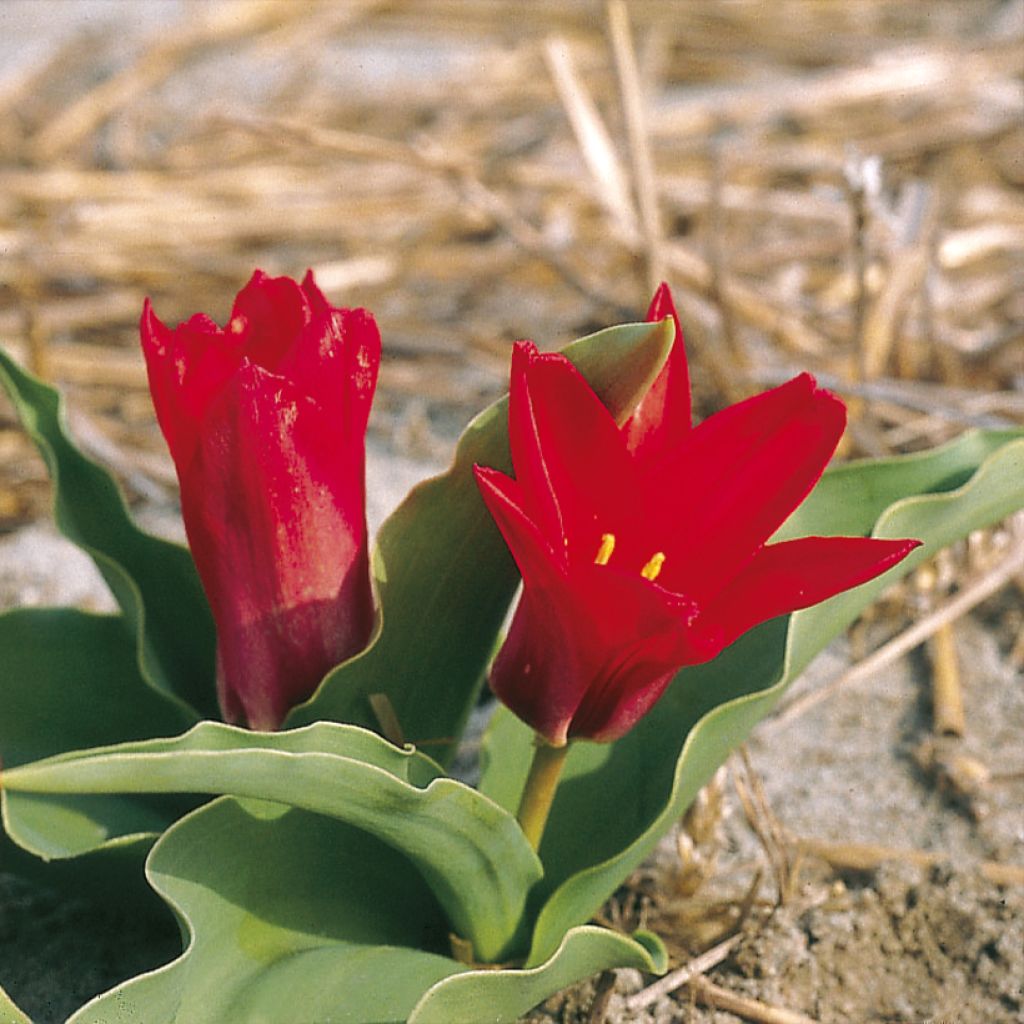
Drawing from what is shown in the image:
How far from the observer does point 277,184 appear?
2504 mm

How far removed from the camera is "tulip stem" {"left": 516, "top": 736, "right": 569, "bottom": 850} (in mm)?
817

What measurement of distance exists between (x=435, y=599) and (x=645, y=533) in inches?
7.2

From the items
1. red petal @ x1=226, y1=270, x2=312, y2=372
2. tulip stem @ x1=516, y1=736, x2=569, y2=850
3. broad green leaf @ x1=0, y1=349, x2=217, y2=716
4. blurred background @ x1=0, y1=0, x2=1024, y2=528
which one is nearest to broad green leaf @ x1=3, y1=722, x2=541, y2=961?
tulip stem @ x1=516, y1=736, x2=569, y2=850

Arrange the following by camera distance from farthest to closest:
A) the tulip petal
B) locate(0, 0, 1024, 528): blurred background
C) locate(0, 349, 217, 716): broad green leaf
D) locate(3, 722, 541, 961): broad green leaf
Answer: locate(0, 0, 1024, 528): blurred background
locate(0, 349, 217, 716): broad green leaf
the tulip petal
locate(3, 722, 541, 961): broad green leaf

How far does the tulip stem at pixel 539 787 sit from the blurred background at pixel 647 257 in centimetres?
19

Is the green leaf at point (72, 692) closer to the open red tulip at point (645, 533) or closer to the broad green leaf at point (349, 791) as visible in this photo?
the broad green leaf at point (349, 791)

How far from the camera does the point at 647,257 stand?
5.62 feet

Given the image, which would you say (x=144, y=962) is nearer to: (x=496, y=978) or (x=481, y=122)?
(x=496, y=978)

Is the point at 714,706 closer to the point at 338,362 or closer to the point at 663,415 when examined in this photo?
the point at 663,415

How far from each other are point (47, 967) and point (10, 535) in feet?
2.58

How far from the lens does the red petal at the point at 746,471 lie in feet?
2.38

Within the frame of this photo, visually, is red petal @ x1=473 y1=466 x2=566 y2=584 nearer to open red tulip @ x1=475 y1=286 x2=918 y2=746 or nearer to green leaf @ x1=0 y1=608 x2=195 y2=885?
open red tulip @ x1=475 y1=286 x2=918 y2=746

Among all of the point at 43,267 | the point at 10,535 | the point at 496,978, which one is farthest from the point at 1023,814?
the point at 43,267

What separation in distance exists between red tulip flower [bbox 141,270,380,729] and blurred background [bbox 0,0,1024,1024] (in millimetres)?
328
